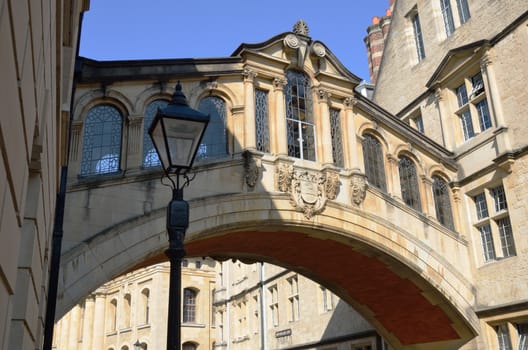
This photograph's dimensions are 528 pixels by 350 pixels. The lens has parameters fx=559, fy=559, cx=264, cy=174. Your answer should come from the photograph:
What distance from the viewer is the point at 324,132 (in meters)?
12.0

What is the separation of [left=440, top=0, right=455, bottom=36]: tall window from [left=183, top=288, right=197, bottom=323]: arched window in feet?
79.2

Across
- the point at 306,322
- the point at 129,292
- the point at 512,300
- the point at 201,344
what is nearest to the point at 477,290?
the point at 512,300

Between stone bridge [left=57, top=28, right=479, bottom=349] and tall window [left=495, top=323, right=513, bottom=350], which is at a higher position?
stone bridge [left=57, top=28, right=479, bottom=349]

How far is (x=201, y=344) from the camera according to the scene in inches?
1315

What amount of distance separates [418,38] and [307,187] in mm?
8241

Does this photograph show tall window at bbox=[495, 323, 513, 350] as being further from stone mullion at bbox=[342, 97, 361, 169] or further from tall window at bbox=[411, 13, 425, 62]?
tall window at bbox=[411, 13, 425, 62]

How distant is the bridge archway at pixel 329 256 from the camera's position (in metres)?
9.18

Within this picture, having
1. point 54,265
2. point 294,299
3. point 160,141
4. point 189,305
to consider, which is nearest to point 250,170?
point 54,265

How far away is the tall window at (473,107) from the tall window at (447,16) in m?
2.27

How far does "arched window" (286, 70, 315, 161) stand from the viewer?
39.3ft

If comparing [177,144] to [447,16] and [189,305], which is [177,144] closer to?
[447,16]

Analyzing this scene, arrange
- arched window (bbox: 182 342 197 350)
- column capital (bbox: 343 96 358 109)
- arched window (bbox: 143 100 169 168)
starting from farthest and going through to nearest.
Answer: arched window (bbox: 182 342 197 350) < column capital (bbox: 343 96 358 109) < arched window (bbox: 143 100 169 168)

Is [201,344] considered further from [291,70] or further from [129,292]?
[291,70]

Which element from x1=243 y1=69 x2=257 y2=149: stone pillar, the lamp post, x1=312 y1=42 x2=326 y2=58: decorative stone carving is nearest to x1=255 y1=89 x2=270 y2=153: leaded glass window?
x1=243 y1=69 x2=257 y2=149: stone pillar
